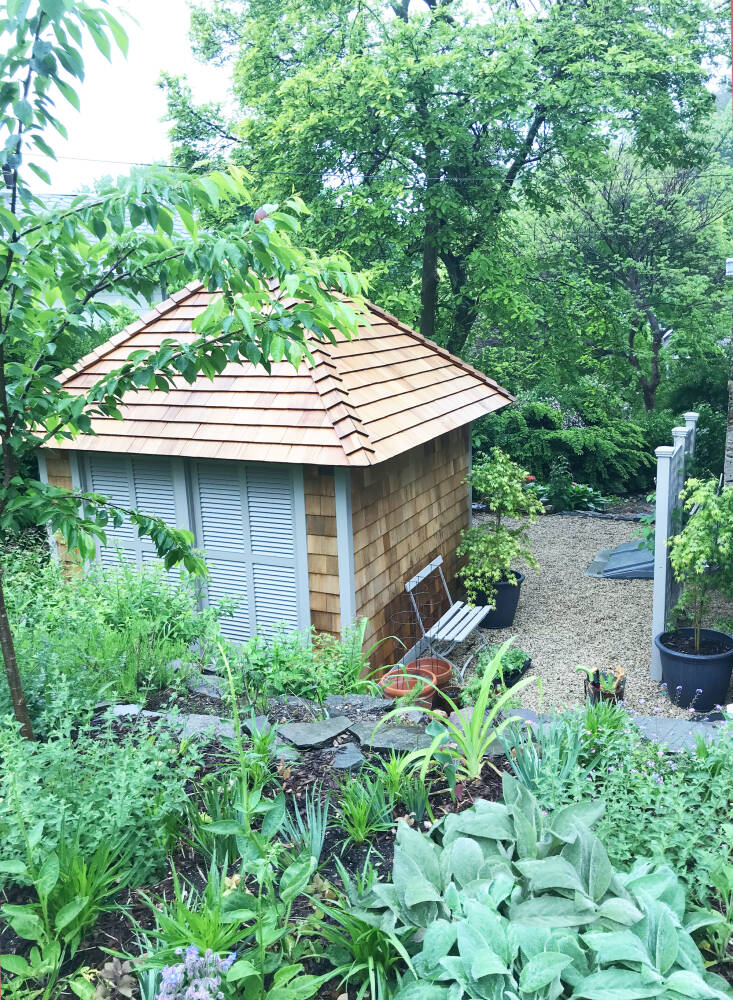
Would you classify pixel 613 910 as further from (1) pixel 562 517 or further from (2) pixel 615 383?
(2) pixel 615 383

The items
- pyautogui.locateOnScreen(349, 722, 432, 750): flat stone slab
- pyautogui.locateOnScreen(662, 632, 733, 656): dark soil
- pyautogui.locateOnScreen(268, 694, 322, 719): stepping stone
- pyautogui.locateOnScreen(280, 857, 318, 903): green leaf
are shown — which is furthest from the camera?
pyautogui.locateOnScreen(662, 632, 733, 656): dark soil

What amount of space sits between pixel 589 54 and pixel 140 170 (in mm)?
9648

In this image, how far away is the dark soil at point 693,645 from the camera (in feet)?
19.9

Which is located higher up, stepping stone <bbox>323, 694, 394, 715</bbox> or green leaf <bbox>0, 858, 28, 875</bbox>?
green leaf <bbox>0, 858, 28, 875</bbox>

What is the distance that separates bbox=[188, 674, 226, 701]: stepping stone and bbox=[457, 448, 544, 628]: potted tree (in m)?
4.37

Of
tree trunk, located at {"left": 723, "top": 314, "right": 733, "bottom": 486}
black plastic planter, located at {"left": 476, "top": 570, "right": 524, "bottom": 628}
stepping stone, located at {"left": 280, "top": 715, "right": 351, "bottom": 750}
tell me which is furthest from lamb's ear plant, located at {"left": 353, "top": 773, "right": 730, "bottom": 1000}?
black plastic planter, located at {"left": 476, "top": 570, "right": 524, "bottom": 628}

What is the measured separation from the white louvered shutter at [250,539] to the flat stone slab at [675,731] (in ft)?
11.0

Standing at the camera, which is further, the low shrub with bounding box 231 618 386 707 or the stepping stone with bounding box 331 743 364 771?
the low shrub with bounding box 231 618 386 707

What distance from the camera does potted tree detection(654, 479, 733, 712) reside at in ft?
18.7

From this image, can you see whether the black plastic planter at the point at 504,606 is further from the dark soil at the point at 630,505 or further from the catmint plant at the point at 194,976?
the catmint plant at the point at 194,976

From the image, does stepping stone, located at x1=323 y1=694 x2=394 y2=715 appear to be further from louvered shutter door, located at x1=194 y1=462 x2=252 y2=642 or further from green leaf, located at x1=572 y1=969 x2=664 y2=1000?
louvered shutter door, located at x1=194 y1=462 x2=252 y2=642

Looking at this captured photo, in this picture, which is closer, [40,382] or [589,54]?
[40,382]

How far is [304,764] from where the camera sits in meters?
2.84

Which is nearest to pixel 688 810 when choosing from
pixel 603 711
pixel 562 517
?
pixel 603 711
